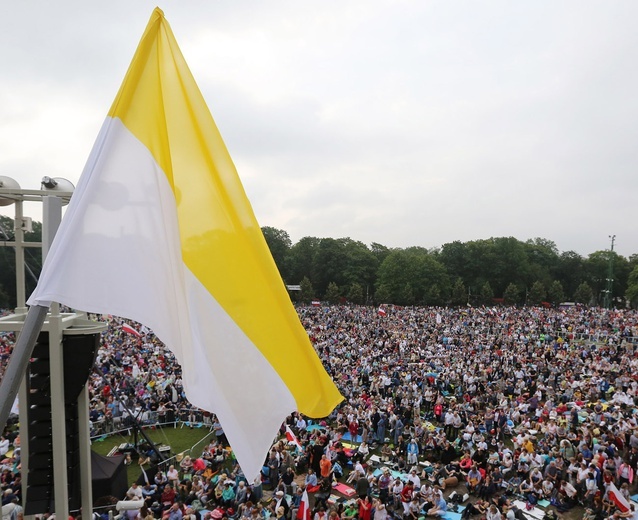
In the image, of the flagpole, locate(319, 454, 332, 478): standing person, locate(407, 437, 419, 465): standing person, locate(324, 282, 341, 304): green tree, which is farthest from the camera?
locate(324, 282, 341, 304): green tree

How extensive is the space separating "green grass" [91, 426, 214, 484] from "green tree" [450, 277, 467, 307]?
64.0 m

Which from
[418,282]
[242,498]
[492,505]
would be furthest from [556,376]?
[418,282]

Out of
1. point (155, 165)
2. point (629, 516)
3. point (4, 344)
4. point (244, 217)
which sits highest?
point (155, 165)

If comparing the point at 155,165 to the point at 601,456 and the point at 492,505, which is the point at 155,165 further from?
the point at 601,456

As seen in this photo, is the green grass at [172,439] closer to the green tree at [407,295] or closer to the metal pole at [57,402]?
the metal pole at [57,402]

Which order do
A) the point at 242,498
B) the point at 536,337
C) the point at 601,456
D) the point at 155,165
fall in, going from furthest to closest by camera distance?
1. the point at 536,337
2. the point at 601,456
3. the point at 242,498
4. the point at 155,165

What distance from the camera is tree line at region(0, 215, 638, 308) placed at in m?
78.7

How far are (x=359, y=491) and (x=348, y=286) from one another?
71.9 m

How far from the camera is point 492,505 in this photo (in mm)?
10609

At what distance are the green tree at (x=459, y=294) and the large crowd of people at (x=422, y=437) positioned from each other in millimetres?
45883

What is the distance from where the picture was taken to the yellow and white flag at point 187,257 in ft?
10.4

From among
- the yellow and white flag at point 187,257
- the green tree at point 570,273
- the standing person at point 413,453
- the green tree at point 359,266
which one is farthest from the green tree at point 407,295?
the yellow and white flag at point 187,257

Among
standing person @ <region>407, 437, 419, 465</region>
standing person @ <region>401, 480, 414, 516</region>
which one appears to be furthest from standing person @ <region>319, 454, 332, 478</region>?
standing person @ <region>407, 437, 419, 465</region>

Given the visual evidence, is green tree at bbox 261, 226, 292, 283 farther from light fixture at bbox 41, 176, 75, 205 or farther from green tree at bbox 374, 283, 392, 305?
light fixture at bbox 41, 176, 75, 205
